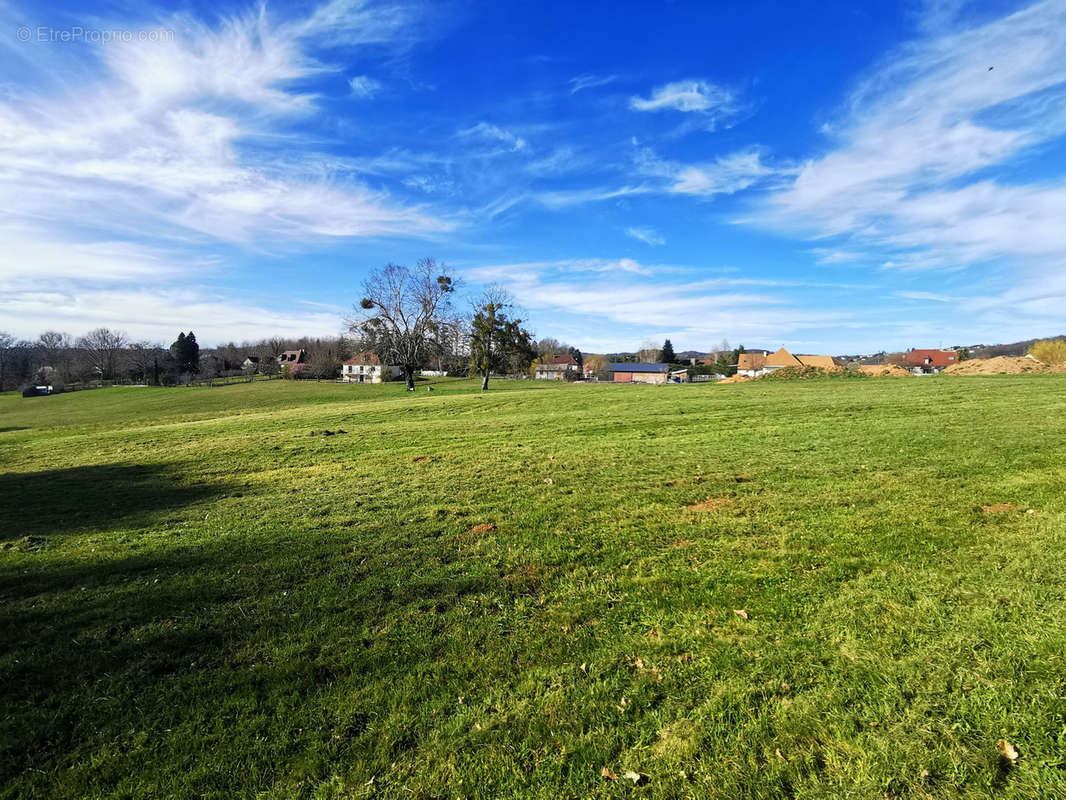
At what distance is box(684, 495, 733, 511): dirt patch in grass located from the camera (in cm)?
763

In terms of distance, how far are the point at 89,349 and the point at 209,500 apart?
126 m

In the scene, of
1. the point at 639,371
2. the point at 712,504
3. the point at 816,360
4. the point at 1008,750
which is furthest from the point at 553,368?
the point at 1008,750

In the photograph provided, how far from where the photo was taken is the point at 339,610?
5.00 m

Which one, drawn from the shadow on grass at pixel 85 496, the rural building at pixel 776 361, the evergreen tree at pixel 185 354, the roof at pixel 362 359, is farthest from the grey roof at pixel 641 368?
the shadow on grass at pixel 85 496

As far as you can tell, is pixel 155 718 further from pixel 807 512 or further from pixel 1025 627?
pixel 807 512

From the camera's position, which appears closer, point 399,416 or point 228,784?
point 228,784

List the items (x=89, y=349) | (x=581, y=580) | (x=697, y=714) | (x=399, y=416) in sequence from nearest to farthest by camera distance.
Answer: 1. (x=697, y=714)
2. (x=581, y=580)
3. (x=399, y=416)
4. (x=89, y=349)

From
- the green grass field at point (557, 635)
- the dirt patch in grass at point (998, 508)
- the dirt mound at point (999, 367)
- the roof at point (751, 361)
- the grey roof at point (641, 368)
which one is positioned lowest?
the green grass field at point (557, 635)

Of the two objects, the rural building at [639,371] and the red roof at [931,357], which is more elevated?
the red roof at [931,357]

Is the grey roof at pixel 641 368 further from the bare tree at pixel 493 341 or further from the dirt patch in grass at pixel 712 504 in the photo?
the dirt patch in grass at pixel 712 504

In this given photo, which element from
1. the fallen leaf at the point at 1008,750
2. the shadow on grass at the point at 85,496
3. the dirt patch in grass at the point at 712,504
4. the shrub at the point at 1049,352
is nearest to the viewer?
the fallen leaf at the point at 1008,750

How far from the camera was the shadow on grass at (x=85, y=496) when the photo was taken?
8578 millimetres

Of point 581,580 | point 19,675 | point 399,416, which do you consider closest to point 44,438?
point 399,416

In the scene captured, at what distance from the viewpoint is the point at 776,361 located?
9800 cm
